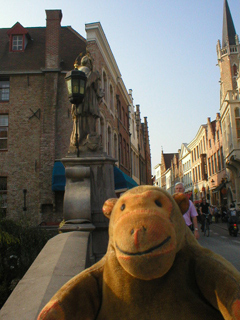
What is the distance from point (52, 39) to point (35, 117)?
15.9 ft

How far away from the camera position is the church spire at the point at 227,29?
161ft

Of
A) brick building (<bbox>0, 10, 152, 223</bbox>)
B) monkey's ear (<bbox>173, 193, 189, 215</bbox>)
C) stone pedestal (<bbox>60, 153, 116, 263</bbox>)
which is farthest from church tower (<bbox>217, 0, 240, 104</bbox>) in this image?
monkey's ear (<bbox>173, 193, 189, 215</bbox>)

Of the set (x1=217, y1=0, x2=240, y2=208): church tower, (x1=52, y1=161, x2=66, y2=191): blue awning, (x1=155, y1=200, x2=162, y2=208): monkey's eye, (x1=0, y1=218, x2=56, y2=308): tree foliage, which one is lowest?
(x1=0, y1=218, x2=56, y2=308): tree foliage

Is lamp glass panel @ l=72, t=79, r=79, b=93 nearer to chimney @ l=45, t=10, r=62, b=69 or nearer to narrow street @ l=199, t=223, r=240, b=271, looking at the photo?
narrow street @ l=199, t=223, r=240, b=271

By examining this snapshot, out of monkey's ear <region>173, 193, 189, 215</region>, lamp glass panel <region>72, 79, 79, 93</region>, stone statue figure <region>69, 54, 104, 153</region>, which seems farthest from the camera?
stone statue figure <region>69, 54, 104, 153</region>

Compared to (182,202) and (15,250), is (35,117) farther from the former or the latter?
(182,202)

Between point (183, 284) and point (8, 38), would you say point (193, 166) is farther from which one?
point (183, 284)

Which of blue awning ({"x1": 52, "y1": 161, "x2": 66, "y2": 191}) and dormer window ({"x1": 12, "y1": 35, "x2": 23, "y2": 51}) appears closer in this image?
blue awning ({"x1": 52, "y1": 161, "x2": 66, "y2": 191})

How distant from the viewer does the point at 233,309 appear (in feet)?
4.57

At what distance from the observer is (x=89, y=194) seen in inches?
226

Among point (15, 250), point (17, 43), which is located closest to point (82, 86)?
point (15, 250)

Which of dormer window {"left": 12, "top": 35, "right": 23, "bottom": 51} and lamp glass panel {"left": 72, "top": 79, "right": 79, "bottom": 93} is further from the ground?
dormer window {"left": 12, "top": 35, "right": 23, "bottom": 51}

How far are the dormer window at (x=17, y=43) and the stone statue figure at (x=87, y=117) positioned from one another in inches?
581

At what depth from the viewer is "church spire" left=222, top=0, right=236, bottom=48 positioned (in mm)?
48938
